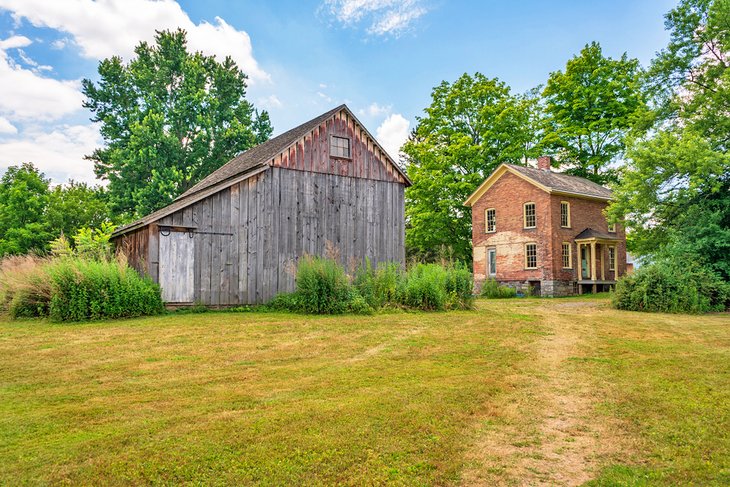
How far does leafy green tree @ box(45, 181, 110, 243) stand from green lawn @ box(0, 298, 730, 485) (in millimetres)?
24342

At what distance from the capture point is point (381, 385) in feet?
18.6

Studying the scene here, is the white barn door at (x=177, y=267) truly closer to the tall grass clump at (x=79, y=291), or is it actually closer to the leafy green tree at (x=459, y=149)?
the tall grass clump at (x=79, y=291)

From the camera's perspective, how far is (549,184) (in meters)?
26.5

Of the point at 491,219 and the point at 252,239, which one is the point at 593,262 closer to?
the point at 491,219

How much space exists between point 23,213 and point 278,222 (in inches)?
906

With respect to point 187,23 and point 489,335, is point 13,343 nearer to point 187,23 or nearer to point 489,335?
point 489,335

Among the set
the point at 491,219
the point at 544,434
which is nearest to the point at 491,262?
the point at 491,219

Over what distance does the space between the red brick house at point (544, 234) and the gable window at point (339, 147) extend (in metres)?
12.9

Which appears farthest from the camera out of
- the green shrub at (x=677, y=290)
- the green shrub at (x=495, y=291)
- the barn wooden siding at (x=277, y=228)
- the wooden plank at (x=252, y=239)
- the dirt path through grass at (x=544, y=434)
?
the green shrub at (x=495, y=291)

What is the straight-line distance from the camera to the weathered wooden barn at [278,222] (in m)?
14.7

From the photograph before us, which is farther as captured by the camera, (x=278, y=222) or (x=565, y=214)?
(x=565, y=214)

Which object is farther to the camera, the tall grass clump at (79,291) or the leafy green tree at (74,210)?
the leafy green tree at (74,210)

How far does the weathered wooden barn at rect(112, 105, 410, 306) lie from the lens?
14.7 meters

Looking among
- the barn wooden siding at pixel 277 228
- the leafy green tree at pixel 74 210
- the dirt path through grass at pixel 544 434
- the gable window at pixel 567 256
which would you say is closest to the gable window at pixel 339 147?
the barn wooden siding at pixel 277 228
